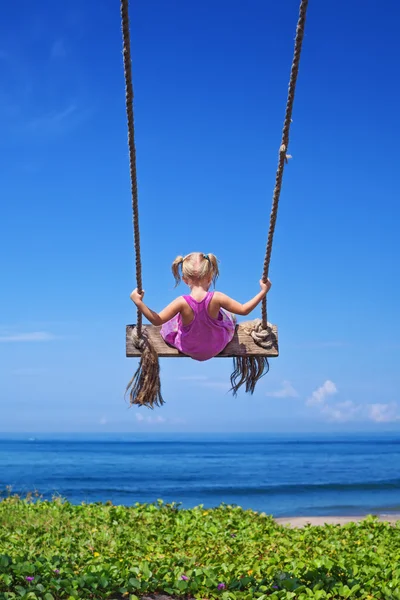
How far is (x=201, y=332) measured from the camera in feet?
14.9

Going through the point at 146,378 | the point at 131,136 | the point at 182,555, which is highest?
the point at 131,136

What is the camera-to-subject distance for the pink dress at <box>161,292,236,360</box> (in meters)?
4.48

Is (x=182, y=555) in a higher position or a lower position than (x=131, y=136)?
lower

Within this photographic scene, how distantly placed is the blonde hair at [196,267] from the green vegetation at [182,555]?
2.06m

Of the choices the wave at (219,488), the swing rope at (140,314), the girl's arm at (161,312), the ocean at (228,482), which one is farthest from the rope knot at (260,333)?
the wave at (219,488)

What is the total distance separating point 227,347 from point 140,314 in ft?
2.03

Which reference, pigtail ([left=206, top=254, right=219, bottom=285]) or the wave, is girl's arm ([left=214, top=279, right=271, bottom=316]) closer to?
pigtail ([left=206, top=254, right=219, bottom=285])

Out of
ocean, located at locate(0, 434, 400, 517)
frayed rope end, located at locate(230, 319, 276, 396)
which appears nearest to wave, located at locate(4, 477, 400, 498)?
ocean, located at locate(0, 434, 400, 517)

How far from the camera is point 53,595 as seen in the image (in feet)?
15.1

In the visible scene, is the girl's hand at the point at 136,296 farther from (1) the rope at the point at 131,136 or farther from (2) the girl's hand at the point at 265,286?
(2) the girl's hand at the point at 265,286

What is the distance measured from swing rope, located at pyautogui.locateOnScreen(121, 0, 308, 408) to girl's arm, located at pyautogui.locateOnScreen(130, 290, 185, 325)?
0.06m

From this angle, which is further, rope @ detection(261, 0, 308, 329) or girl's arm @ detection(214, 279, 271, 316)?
girl's arm @ detection(214, 279, 271, 316)

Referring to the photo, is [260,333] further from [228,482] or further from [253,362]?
[228,482]

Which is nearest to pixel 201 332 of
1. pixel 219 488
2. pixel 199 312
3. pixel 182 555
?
pixel 199 312
